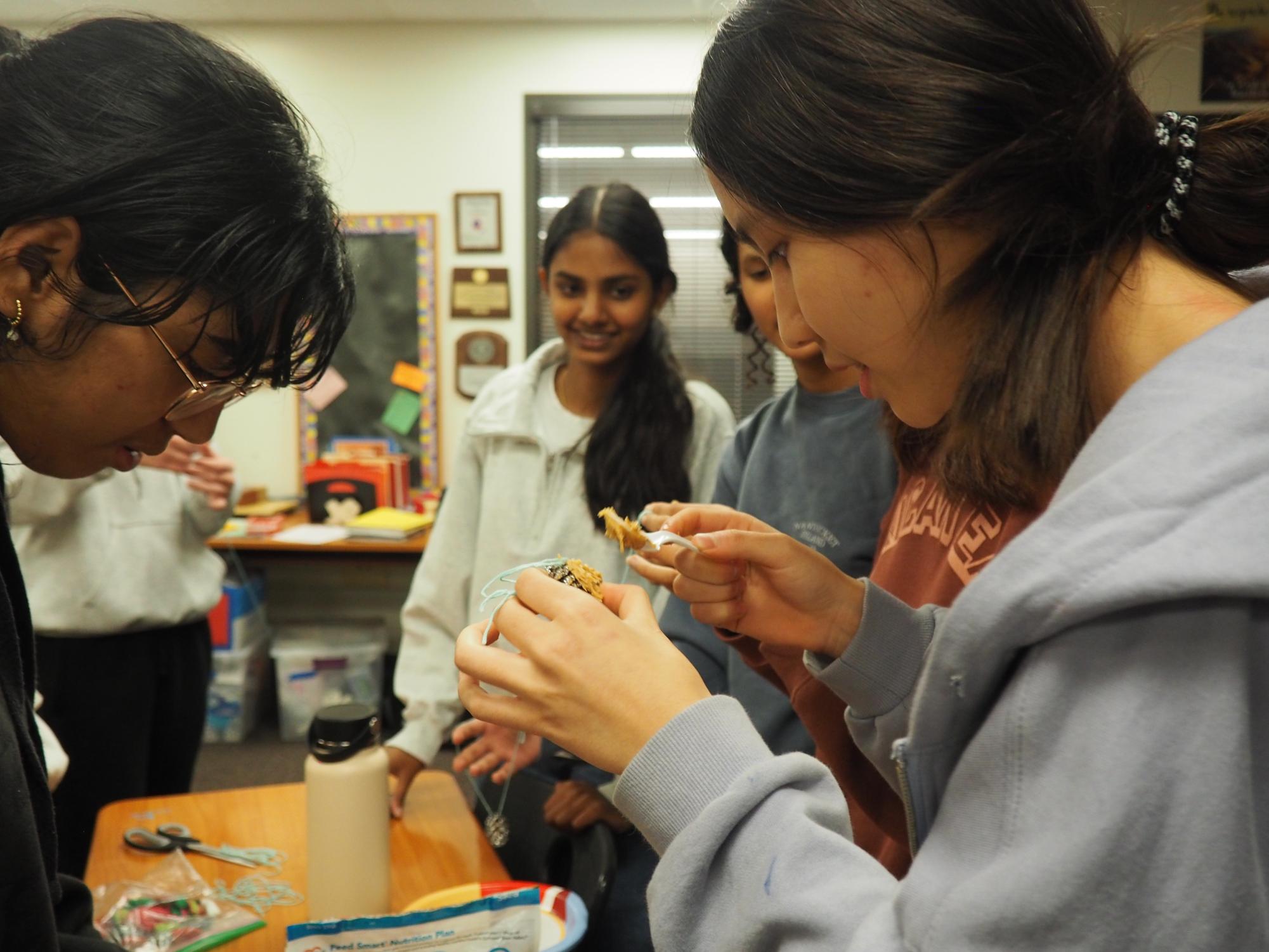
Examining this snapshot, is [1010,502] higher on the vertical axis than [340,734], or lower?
higher

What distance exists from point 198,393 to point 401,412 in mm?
3877

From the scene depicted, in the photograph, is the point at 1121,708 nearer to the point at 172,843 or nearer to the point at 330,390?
the point at 172,843

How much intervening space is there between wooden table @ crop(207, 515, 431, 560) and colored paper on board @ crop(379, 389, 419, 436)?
31.4 inches

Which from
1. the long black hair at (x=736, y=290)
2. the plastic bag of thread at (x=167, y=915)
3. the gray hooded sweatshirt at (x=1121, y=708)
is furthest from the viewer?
the long black hair at (x=736, y=290)

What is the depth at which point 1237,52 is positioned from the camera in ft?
14.2

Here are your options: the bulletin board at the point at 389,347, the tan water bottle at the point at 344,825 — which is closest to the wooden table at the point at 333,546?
the bulletin board at the point at 389,347

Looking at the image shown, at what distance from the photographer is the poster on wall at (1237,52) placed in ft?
14.0

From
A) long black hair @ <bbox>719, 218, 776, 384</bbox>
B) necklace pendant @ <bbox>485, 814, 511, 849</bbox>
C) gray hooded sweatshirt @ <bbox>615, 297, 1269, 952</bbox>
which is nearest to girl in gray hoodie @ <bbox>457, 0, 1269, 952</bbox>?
gray hooded sweatshirt @ <bbox>615, 297, 1269, 952</bbox>

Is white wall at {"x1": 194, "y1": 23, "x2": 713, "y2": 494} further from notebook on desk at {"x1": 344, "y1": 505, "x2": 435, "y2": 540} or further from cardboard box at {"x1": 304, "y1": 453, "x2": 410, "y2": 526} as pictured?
notebook on desk at {"x1": 344, "y1": 505, "x2": 435, "y2": 540}

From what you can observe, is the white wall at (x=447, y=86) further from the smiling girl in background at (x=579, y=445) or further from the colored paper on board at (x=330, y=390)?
the smiling girl in background at (x=579, y=445)

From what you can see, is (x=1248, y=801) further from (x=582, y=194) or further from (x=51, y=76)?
(x=582, y=194)

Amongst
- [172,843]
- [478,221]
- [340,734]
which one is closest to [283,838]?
[172,843]

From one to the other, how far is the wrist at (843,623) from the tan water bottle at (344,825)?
646 mm

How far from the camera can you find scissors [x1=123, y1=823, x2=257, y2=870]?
157 cm
